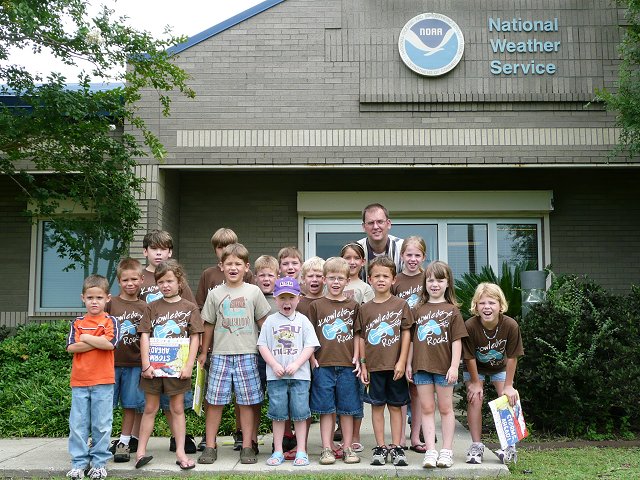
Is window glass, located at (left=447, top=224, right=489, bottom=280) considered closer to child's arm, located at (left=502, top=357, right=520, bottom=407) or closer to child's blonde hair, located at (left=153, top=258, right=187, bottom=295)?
child's arm, located at (left=502, top=357, right=520, bottom=407)

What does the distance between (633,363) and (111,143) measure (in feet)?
20.2

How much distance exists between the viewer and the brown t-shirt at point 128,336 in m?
5.68

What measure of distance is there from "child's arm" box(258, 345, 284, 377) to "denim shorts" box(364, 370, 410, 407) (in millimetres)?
726

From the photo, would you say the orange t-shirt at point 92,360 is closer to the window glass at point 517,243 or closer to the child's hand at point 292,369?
the child's hand at point 292,369

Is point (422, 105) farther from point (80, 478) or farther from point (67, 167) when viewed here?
point (80, 478)

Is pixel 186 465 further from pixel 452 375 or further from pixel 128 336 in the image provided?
pixel 452 375

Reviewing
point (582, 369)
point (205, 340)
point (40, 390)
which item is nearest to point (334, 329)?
point (205, 340)

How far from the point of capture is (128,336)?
568 cm

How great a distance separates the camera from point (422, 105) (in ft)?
32.3

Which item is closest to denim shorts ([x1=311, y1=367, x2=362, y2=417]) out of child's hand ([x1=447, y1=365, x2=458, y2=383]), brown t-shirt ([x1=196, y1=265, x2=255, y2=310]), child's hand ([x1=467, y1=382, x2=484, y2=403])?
child's hand ([x1=447, y1=365, x2=458, y2=383])

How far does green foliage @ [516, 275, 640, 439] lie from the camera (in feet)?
21.8

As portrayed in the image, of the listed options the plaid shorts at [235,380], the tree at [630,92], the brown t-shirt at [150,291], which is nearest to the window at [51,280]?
the brown t-shirt at [150,291]

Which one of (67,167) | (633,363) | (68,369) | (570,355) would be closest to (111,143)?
(67,167)

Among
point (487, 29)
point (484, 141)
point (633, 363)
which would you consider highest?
point (487, 29)
